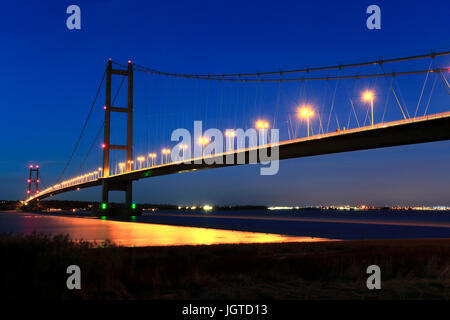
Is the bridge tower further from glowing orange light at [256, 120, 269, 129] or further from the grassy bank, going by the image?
the grassy bank

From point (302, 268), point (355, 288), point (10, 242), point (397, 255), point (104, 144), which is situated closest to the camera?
point (355, 288)

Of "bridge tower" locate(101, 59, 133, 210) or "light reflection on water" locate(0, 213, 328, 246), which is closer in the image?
"light reflection on water" locate(0, 213, 328, 246)

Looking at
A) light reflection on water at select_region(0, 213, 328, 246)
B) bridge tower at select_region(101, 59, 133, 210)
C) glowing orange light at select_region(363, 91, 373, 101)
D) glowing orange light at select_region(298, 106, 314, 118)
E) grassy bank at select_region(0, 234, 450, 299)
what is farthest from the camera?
bridge tower at select_region(101, 59, 133, 210)

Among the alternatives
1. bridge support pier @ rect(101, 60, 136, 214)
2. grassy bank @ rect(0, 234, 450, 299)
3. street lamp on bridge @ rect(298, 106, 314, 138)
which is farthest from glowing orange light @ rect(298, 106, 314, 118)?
bridge support pier @ rect(101, 60, 136, 214)

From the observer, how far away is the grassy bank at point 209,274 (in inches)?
349

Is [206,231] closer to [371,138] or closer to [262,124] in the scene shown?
[371,138]

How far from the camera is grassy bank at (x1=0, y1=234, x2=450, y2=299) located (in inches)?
349

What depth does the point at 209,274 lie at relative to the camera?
1075cm

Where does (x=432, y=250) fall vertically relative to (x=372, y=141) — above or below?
below

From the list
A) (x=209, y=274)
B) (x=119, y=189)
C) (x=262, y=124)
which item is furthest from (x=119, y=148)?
(x=209, y=274)
